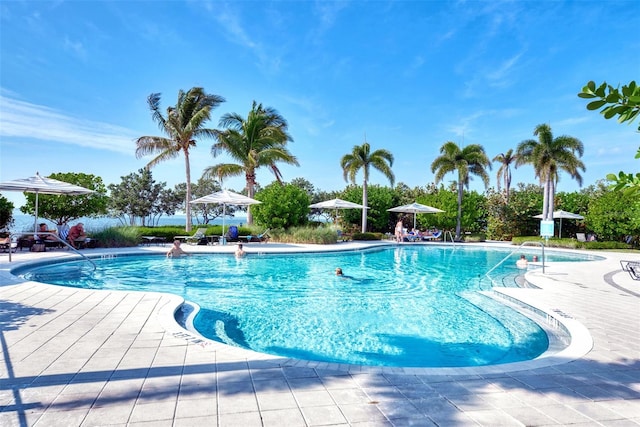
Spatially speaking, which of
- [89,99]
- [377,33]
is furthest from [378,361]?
[89,99]

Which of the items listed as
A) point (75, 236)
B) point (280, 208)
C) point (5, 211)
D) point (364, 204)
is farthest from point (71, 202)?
point (364, 204)

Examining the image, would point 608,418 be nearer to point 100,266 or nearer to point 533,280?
point 533,280

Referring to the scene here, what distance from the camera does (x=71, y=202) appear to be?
64.6ft

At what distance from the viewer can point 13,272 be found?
9688 mm

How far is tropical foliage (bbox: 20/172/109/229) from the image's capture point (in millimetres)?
19250

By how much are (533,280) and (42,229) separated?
19300 millimetres

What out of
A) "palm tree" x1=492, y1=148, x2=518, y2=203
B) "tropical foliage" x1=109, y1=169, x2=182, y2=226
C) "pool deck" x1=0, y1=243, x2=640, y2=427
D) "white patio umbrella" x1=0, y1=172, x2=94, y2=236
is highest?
"palm tree" x1=492, y1=148, x2=518, y2=203

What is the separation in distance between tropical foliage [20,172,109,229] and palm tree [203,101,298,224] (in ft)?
21.3

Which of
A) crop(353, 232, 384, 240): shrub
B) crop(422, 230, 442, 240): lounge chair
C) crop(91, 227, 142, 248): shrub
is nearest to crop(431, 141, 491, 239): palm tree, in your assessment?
crop(422, 230, 442, 240): lounge chair

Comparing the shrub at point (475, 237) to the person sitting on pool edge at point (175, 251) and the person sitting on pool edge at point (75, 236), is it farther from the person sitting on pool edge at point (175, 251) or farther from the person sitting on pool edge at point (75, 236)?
the person sitting on pool edge at point (75, 236)

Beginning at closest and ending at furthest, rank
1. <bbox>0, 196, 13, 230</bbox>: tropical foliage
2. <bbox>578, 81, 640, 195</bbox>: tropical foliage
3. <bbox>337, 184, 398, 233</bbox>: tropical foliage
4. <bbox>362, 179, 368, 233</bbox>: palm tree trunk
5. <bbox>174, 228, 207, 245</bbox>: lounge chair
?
1. <bbox>578, 81, 640, 195</bbox>: tropical foliage
2. <bbox>0, 196, 13, 230</bbox>: tropical foliage
3. <bbox>174, 228, 207, 245</bbox>: lounge chair
4. <bbox>362, 179, 368, 233</bbox>: palm tree trunk
5. <bbox>337, 184, 398, 233</bbox>: tropical foliage

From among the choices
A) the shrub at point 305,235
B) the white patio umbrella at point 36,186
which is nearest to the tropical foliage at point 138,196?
the shrub at point 305,235

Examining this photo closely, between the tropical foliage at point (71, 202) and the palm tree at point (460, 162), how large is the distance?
22.8 m

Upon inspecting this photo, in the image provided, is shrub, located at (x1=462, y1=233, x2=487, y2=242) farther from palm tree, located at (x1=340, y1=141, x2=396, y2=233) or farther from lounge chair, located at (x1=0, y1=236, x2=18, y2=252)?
lounge chair, located at (x1=0, y1=236, x2=18, y2=252)
